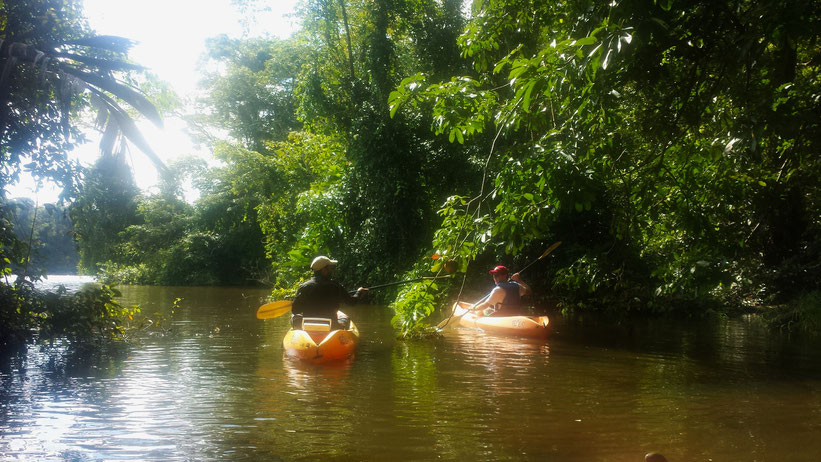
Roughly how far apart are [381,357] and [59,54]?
5.67 m

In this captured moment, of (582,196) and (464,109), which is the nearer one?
(582,196)

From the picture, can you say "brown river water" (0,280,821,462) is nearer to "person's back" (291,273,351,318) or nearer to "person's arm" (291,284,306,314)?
"person's arm" (291,284,306,314)

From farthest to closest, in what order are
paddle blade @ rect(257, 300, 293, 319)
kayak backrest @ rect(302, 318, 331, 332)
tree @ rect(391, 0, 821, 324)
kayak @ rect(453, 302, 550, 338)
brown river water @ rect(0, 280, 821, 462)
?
kayak @ rect(453, 302, 550, 338) → paddle blade @ rect(257, 300, 293, 319) → kayak backrest @ rect(302, 318, 331, 332) → tree @ rect(391, 0, 821, 324) → brown river water @ rect(0, 280, 821, 462)

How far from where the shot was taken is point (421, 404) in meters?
5.54

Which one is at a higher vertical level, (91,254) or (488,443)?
(91,254)

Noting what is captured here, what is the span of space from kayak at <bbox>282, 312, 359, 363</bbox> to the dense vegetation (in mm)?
1545

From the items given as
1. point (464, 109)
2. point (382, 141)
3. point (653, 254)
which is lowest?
point (653, 254)

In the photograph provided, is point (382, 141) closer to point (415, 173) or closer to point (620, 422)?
point (415, 173)

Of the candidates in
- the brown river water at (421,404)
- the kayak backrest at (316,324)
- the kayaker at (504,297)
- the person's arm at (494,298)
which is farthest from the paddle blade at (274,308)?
the kayaker at (504,297)

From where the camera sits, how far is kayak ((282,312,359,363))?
7559 mm

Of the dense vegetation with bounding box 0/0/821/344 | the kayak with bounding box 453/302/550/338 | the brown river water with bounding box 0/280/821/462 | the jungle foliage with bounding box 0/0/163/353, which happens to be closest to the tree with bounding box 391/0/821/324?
the dense vegetation with bounding box 0/0/821/344

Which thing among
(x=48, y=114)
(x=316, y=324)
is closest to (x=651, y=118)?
(x=316, y=324)

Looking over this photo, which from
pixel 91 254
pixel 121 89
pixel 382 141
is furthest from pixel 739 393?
pixel 91 254

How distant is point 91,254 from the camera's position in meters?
33.9
